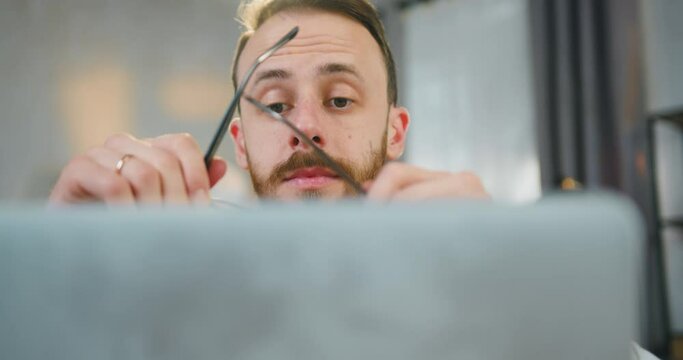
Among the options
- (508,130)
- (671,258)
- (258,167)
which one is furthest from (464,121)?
(258,167)

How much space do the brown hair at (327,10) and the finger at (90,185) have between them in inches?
20.6

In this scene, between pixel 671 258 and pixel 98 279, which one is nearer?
pixel 98 279

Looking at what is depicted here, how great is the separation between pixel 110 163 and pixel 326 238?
29cm

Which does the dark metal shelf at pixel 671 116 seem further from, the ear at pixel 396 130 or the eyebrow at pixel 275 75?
the eyebrow at pixel 275 75

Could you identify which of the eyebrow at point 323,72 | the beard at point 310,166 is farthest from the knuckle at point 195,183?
the eyebrow at point 323,72

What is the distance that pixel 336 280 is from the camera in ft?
0.70

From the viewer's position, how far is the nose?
2.59ft

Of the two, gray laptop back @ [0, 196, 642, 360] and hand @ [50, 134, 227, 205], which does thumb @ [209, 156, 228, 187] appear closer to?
hand @ [50, 134, 227, 205]

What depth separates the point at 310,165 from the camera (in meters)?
0.80

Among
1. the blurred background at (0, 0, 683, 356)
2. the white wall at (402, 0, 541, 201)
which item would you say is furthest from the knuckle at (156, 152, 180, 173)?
the white wall at (402, 0, 541, 201)

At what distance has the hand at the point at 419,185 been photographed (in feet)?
1.11

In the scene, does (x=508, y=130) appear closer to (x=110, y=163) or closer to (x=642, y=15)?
(x=642, y=15)

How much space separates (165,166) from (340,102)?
18.8 inches

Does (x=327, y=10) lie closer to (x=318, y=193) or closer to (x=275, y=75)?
(x=275, y=75)
